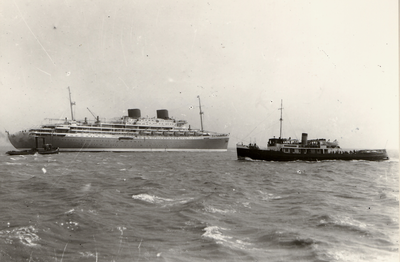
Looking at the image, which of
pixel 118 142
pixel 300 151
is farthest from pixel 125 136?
pixel 300 151

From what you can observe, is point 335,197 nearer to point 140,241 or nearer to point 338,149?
point 140,241

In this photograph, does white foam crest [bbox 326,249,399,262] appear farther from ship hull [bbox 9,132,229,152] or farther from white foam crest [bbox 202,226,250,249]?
ship hull [bbox 9,132,229,152]

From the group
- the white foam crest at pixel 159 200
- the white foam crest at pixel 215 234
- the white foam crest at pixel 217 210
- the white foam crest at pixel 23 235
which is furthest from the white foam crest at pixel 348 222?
the white foam crest at pixel 23 235

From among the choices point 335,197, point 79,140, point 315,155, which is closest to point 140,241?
point 335,197

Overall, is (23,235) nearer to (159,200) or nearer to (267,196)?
(159,200)

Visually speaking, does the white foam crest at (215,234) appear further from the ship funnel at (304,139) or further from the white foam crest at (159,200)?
the ship funnel at (304,139)

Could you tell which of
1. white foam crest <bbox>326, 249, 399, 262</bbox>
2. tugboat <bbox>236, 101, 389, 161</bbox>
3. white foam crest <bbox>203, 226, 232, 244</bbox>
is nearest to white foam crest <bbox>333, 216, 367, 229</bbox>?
white foam crest <bbox>326, 249, 399, 262</bbox>
